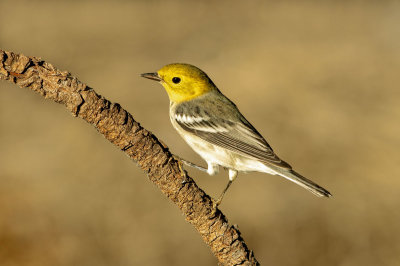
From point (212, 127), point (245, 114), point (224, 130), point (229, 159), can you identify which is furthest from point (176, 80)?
point (245, 114)

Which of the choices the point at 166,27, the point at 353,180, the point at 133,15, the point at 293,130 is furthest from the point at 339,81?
the point at 133,15

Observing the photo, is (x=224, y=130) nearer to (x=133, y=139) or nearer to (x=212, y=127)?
(x=212, y=127)

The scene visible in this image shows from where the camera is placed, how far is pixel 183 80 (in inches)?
219

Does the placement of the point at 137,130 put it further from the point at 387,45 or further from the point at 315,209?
the point at 387,45

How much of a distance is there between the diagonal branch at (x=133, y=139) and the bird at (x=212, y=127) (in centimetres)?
168

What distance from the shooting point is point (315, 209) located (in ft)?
37.0

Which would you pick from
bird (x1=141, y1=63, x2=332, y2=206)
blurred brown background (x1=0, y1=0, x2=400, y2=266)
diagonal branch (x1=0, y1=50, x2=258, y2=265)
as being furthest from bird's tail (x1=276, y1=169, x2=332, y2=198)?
blurred brown background (x1=0, y1=0, x2=400, y2=266)

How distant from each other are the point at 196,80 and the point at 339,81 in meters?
13.5

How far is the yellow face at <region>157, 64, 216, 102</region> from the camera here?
5.42 meters

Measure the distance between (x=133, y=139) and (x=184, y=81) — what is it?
94.0 inches

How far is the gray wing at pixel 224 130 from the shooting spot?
17.4 feet

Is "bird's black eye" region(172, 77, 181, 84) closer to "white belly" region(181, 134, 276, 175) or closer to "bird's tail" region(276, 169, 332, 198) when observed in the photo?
"white belly" region(181, 134, 276, 175)

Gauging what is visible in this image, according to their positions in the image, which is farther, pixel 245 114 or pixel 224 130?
pixel 245 114

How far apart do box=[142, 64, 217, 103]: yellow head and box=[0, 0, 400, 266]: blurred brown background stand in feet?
17.2
